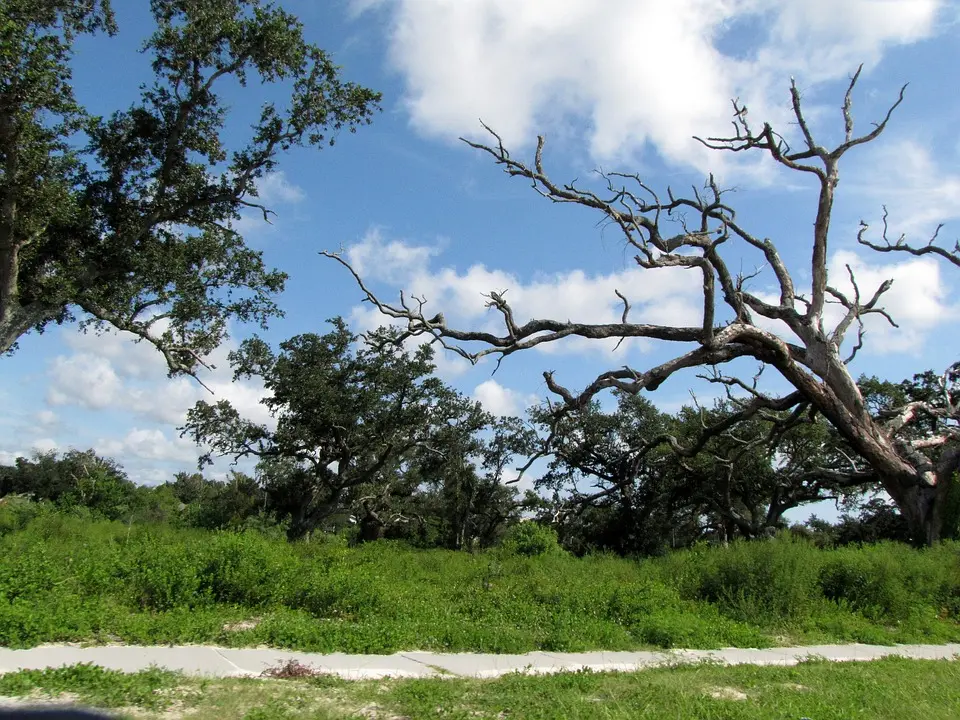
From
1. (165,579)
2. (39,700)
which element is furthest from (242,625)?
(39,700)

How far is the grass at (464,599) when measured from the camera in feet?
24.1

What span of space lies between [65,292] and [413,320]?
8015 mm

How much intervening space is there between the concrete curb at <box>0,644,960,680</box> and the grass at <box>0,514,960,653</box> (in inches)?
12.1

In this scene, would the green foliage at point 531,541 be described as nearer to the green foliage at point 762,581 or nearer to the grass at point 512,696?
the green foliage at point 762,581

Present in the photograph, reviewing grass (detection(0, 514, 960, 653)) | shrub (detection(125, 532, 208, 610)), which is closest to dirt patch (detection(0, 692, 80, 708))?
grass (detection(0, 514, 960, 653))

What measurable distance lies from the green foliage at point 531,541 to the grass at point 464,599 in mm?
4231

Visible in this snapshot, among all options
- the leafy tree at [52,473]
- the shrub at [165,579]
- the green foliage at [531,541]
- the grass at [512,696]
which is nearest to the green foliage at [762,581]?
the grass at [512,696]

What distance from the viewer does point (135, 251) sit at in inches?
749

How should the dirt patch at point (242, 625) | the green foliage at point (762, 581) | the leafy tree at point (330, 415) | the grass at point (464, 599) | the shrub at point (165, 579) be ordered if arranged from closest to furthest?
the grass at point (464, 599) < the dirt patch at point (242, 625) < the shrub at point (165, 579) < the green foliage at point (762, 581) < the leafy tree at point (330, 415)

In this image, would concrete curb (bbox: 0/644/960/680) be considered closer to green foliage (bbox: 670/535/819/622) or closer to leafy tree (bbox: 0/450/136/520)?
green foliage (bbox: 670/535/819/622)

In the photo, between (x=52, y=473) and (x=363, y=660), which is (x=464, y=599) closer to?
(x=363, y=660)

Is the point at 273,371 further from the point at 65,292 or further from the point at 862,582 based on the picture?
the point at 862,582

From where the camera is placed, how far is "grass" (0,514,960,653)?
24.1 feet

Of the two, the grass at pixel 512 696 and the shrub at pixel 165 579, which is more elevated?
the shrub at pixel 165 579
